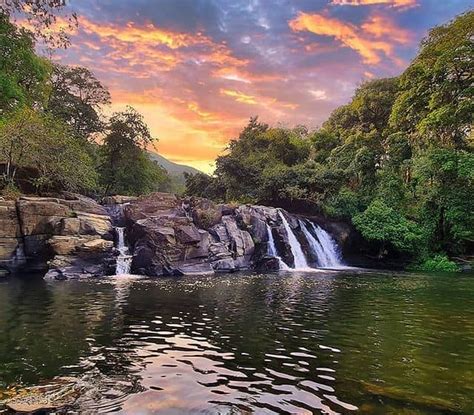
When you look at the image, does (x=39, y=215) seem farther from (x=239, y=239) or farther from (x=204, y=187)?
(x=204, y=187)

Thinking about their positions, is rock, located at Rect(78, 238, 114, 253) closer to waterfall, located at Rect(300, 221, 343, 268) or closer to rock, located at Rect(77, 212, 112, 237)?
rock, located at Rect(77, 212, 112, 237)

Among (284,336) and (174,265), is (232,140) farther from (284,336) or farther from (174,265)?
(284,336)

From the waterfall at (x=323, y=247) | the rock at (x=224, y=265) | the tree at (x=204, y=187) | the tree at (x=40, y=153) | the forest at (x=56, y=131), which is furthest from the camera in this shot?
the tree at (x=204, y=187)

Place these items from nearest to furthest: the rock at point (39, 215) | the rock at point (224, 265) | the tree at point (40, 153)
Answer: the rock at point (39, 215)
the tree at point (40, 153)
the rock at point (224, 265)

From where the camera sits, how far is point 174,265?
24469 millimetres

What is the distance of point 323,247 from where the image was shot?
32031mm

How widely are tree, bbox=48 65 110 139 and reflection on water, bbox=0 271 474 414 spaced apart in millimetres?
30879

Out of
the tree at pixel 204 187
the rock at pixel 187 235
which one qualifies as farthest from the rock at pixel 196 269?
the tree at pixel 204 187

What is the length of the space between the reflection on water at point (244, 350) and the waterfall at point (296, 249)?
1286 cm

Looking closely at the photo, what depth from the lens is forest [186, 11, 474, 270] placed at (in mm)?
32188

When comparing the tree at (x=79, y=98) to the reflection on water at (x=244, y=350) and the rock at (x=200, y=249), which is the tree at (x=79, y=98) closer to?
the rock at (x=200, y=249)

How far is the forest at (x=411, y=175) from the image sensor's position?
32188 millimetres

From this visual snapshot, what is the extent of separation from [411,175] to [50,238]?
31.5 m

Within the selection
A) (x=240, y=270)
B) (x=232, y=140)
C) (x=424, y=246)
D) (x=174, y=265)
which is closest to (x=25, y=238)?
(x=174, y=265)
